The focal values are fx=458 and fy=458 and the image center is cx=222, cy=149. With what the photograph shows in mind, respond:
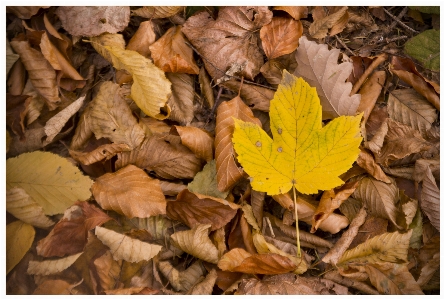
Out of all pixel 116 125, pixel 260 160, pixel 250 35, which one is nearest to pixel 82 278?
pixel 116 125

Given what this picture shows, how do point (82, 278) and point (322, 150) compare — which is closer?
point (322, 150)

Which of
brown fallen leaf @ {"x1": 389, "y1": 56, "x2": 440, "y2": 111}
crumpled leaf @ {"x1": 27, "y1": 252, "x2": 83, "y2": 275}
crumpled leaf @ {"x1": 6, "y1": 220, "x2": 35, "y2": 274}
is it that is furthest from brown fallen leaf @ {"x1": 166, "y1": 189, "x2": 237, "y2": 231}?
brown fallen leaf @ {"x1": 389, "y1": 56, "x2": 440, "y2": 111}

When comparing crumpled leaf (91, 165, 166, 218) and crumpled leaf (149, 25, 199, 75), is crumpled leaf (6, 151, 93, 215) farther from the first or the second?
crumpled leaf (149, 25, 199, 75)

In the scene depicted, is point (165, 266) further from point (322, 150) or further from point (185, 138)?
point (322, 150)

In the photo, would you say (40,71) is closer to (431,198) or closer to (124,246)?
(124,246)

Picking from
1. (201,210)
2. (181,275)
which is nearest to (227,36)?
(201,210)

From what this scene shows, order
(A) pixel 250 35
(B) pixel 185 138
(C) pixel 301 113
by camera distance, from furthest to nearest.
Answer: (A) pixel 250 35 → (B) pixel 185 138 → (C) pixel 301 113

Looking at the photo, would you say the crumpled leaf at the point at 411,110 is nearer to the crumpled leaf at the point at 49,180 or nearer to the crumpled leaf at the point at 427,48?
the crumpled leaf at the point at 427,48
